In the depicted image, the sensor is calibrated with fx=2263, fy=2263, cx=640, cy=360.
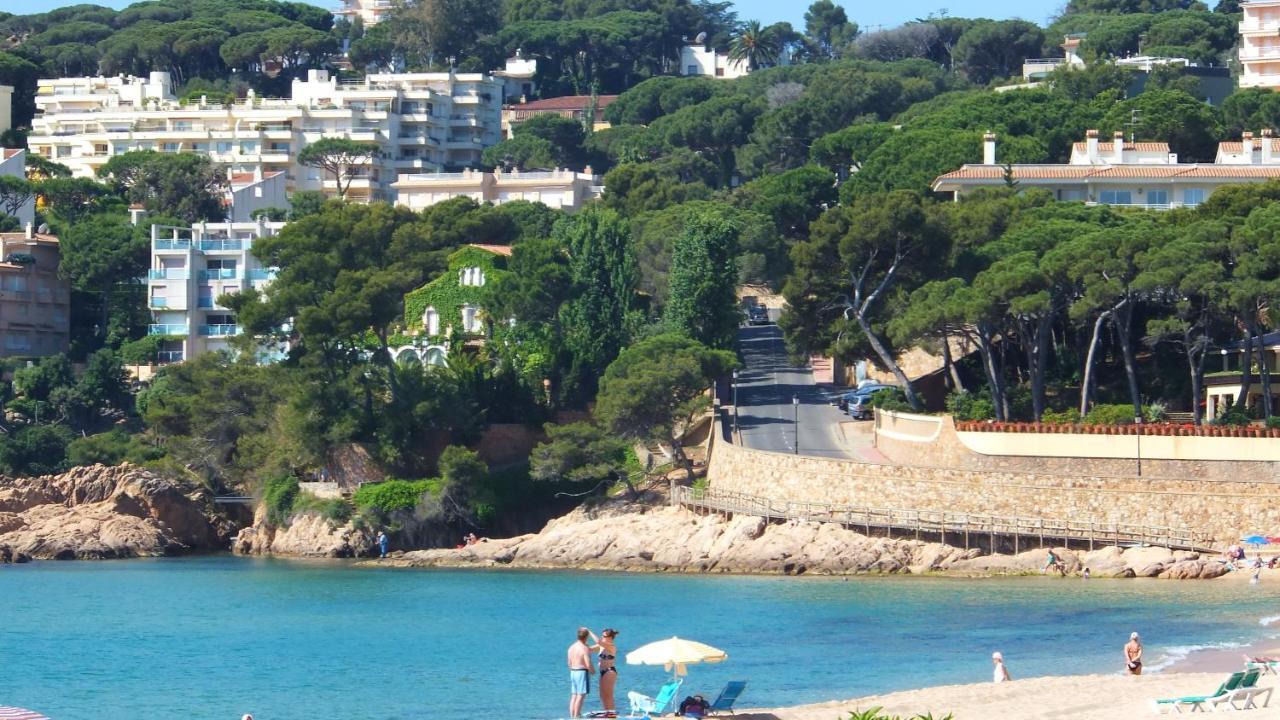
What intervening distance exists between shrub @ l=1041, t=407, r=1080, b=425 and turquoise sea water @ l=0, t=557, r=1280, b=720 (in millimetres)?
7155

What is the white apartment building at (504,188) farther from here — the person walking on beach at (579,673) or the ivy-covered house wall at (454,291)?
the person walking on beach at (579,673)

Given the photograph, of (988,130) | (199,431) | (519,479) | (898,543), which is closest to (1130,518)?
(898,543)

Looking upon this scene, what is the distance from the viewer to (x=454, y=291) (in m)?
82.3

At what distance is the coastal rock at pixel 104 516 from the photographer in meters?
72.6

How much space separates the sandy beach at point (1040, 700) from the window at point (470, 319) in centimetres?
4440

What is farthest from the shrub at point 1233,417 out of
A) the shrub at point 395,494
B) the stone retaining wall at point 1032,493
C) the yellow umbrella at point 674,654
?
the yellow umbrella at point 674,654

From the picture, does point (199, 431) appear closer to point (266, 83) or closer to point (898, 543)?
point (898, 543)

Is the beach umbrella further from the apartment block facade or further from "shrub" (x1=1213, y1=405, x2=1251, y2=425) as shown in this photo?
the apartment block facade

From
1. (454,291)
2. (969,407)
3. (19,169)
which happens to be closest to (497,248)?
(454,291)

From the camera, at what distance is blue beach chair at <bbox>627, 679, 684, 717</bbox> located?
34969mm

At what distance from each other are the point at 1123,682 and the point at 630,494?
3173 centimetres

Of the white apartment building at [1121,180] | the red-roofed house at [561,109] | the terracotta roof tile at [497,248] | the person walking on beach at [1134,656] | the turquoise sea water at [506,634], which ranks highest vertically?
the red-roofed house at [561,109]

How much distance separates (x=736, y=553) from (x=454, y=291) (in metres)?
24.1

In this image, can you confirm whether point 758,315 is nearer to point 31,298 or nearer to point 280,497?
point 280,497
